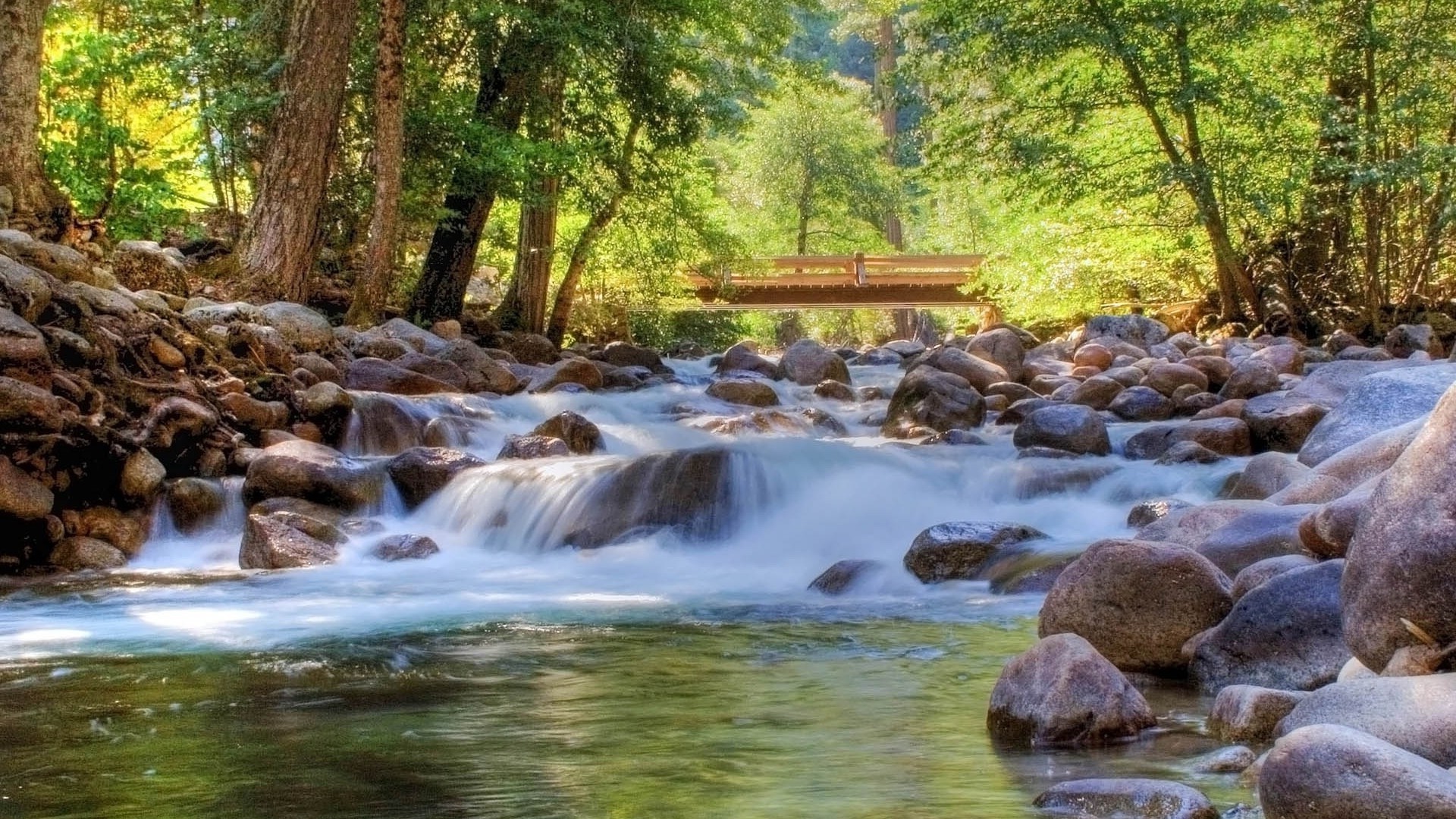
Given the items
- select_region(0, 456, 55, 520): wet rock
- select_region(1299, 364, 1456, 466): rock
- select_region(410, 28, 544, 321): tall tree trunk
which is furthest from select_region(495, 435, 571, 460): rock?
select_region(1299, 364, 1456, 466): rock

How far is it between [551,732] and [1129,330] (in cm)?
1561

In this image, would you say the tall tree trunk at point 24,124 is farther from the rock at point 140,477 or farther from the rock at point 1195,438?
the rock at point 1195,438

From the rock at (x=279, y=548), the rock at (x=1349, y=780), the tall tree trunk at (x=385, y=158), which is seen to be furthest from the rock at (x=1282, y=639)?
the tall tree trunk at (x=385, y=158)

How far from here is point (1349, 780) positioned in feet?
8.95

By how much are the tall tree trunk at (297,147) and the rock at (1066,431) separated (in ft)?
25.6

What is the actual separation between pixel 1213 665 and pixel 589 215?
1501 centimetres

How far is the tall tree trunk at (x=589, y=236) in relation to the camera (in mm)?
17750

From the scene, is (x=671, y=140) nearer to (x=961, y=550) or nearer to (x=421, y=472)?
(x=421, y=472)

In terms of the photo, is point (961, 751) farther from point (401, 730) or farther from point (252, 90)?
point (252, 90)

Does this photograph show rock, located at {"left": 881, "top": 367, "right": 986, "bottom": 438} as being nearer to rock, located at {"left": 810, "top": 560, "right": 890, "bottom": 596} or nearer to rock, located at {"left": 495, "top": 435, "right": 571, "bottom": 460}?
rock, located at {"left": 495, "top": 435, "right": 571, "bottom": 460}

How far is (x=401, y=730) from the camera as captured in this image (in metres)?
4.54

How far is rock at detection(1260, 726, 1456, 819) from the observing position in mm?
2662

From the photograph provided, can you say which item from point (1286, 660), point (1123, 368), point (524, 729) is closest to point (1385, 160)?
point (1123, 368)

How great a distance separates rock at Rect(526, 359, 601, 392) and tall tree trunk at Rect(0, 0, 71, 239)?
534 centimetres
